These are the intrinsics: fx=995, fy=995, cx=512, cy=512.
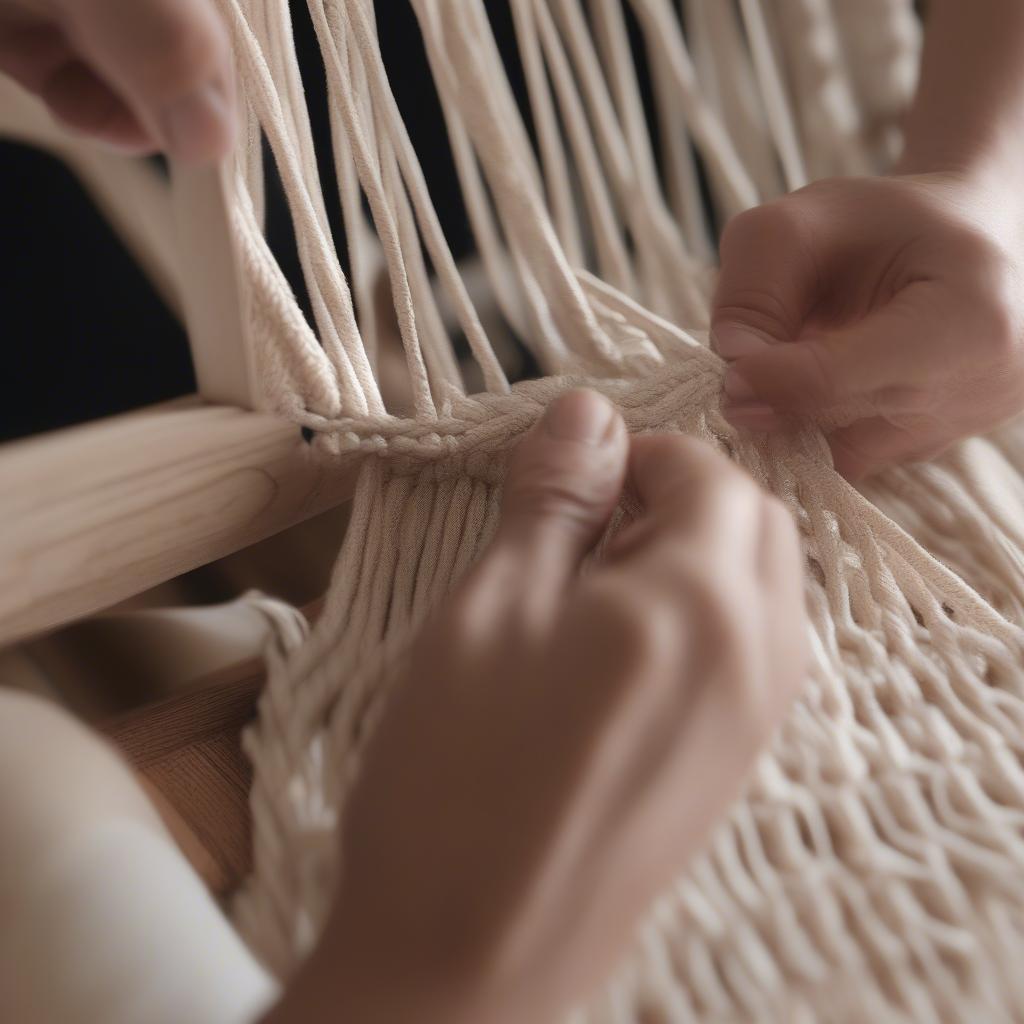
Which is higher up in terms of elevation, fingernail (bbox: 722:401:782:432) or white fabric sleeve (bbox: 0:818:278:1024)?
fingernail (bbox: 722:401:782:432)

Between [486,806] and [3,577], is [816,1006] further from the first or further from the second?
[3,577]

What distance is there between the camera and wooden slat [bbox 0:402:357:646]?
414 mm

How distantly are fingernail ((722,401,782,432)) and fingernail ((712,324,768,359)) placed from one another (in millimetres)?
25

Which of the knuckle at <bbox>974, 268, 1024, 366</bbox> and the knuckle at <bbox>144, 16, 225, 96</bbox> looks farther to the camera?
the knuckle at <bbox>974, 268, 1024, 366</bbox>

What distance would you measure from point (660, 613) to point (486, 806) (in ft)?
0.25

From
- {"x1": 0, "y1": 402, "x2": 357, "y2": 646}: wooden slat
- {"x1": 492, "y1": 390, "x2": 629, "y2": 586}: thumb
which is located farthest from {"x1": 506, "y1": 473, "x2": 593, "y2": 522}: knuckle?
{"x1": 0, "y1": 402, "x2": 357, "y2": 646}: wooden slat

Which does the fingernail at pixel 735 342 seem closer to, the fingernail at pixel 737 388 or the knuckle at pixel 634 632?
the fingernail at pixel 737 388

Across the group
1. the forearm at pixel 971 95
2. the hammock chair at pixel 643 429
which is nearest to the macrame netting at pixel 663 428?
the hammock chair at pixel 643 429

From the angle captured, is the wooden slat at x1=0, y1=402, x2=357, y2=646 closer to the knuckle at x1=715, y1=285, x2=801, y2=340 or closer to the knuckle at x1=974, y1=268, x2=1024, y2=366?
the knuckle at x1=715, y1=285, x2=801, y2=340

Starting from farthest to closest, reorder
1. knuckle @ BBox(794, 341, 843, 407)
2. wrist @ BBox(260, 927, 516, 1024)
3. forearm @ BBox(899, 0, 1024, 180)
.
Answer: forearm @ BBox(899, 0, 1024, 180) < knuckle @ BBox(794, 341, 843, 407) < wrist @ BBox(260, 927, 516, 1024)

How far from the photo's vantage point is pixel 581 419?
399 millimetres

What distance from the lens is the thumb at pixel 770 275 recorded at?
1.68ft

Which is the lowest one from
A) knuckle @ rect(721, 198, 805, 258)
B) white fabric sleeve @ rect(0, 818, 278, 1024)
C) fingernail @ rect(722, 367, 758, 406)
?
white fabric sleeve @ rect(0, 818, 278, 1024)

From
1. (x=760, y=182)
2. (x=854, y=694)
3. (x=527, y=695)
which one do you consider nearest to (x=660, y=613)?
(x=527, y=695)
